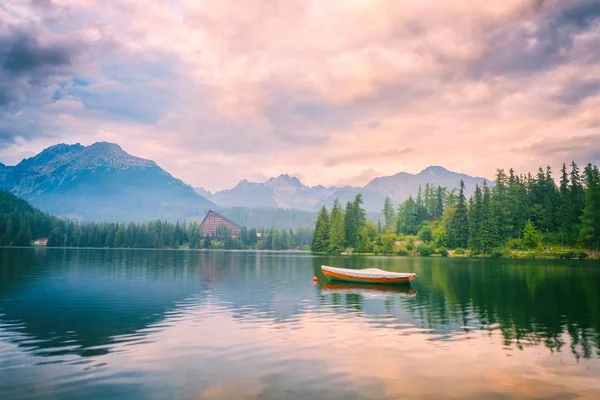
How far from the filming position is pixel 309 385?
1791cm

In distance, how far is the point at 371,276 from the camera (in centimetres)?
6431

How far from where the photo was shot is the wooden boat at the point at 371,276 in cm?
6138

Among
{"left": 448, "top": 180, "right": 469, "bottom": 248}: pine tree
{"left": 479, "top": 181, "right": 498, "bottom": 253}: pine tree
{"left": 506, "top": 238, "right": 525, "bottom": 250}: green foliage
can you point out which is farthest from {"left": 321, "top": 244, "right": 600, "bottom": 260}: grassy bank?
{"left": 448, "top": 180, "right": 469, "bottom": 248}: pine tree

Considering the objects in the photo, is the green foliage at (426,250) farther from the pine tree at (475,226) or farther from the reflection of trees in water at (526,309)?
A: the reflection of trees in water at (526,309)

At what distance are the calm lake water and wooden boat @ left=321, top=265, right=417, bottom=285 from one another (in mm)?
13302

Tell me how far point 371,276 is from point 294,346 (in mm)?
40810

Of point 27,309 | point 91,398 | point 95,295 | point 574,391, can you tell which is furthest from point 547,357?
point 95,295

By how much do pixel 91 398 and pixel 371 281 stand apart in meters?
52.3

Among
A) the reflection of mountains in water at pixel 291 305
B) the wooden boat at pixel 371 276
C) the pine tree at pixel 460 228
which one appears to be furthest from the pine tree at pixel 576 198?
the wooden boat at pixel 371 276

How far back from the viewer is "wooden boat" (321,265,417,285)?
2416 inches

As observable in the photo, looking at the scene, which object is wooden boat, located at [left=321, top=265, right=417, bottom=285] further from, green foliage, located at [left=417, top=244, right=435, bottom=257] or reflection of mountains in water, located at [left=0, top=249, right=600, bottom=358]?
green foliage, located at [left=417, top=244, right=435, bottom=257]

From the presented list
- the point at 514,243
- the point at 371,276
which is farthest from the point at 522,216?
the point at 371,276

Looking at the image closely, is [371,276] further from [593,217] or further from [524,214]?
[524,214]

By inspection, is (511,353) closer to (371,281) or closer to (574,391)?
(574,391)
